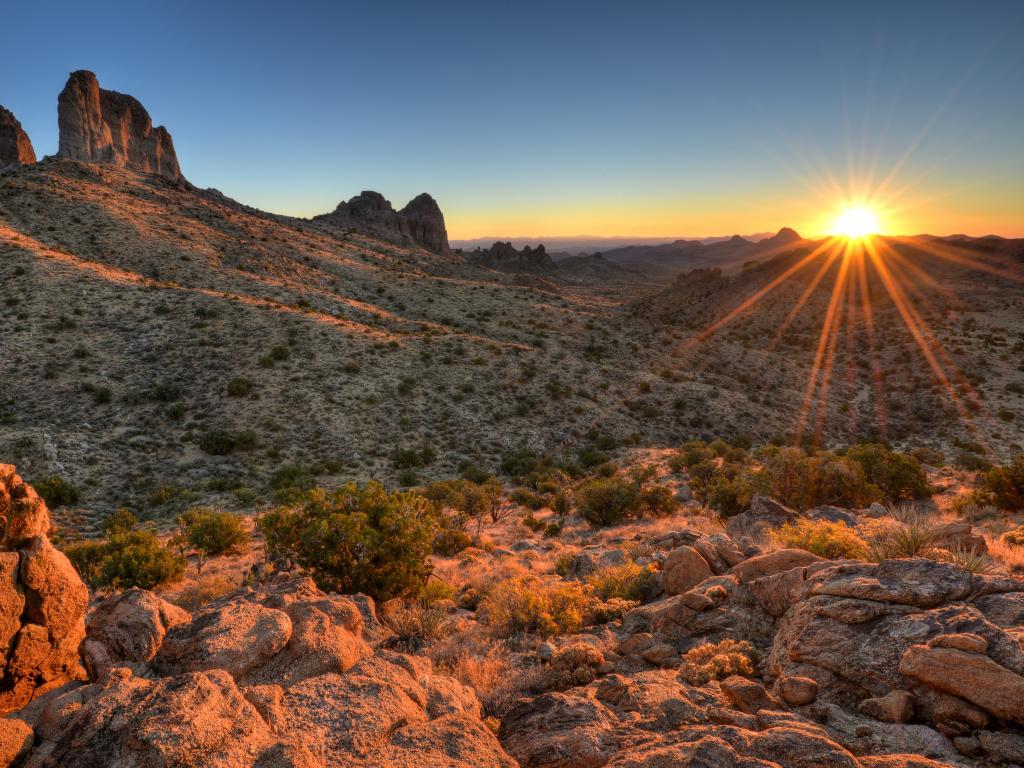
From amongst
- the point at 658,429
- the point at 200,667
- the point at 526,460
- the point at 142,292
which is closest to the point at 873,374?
the point at 658,429

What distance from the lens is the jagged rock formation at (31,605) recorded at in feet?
17.5

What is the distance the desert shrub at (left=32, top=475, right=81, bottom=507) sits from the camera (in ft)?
62.7

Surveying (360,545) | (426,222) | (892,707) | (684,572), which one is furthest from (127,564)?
(426,222)

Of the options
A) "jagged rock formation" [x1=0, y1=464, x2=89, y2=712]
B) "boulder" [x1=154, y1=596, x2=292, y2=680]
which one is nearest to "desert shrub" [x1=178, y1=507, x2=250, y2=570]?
"jagged rock formation" [x1=0, y1=464, x2=89, y2=712]

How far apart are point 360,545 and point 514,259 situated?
151 m

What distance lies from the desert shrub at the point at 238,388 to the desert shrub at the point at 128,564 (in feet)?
58.6

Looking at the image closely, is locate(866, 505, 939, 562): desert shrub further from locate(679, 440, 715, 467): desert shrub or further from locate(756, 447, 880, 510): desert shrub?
locate(679, 440, 715, 467): desert shrub

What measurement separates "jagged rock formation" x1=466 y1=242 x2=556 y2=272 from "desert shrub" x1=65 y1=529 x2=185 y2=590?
14219cm

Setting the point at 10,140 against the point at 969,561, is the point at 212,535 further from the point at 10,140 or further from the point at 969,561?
the point at 10,140

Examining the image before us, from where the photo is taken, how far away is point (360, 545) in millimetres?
9961

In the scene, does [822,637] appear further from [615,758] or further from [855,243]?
[855,243]

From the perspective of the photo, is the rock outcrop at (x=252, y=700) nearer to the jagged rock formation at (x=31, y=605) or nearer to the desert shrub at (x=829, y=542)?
the jagged rock formation at (x=31, y=605)

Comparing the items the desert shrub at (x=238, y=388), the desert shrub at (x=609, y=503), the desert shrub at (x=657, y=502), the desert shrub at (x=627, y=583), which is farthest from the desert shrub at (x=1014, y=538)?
the desert shrub at (x=238, y=388)

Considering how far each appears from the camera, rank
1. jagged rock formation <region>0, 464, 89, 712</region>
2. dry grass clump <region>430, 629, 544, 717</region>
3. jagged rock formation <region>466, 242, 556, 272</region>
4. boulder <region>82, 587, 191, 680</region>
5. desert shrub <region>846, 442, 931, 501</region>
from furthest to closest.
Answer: jagged rock formation <region>466, 242, 556, 272</region>
desert shrub <region>846, 442, 931, 501</region>
dry grass clump <region>430, 629, 544, 717</region>
boulder <region>82, 587, 191, 680</region>
jagged rock formation <region>0, 464, 89, 712</region>
